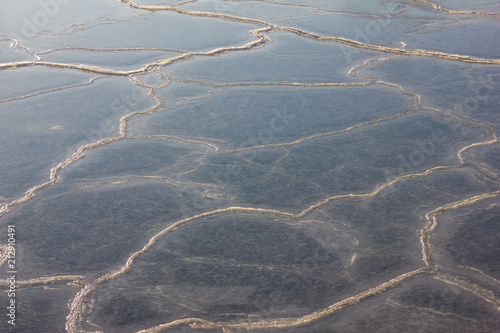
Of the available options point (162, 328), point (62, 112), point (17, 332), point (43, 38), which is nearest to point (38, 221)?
point (17, 332)

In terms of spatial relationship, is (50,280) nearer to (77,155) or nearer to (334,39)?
(77,155)

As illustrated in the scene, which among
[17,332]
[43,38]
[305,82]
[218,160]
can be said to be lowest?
[17,332]

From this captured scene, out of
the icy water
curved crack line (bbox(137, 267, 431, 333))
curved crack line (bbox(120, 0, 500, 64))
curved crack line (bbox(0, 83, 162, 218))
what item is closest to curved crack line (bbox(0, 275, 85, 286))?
the icy water

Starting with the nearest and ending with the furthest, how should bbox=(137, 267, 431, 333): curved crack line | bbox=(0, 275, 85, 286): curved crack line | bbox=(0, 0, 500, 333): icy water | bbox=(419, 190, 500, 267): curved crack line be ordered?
1. bbox=(137, 267, 431, 333): curved crack line
2. bbox=(0, 0, 500, 333): icy water
3. bbox=(0, 275, 85, 286): curved crack line
4. bbox=(419, 190, 500, 267): curved crack line

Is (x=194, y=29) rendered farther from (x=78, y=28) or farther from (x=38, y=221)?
(x=38, y=221)

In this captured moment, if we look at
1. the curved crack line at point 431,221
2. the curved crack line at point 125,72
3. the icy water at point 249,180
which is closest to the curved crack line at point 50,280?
the icy water at point 249,180

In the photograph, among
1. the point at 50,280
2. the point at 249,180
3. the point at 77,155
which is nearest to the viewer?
the point at 50,280

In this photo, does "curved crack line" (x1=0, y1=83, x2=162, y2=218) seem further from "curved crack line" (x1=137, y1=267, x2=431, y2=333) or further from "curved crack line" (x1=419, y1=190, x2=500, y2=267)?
"curved crack line" (x1=419, y1=190, x2=500, y2=267)

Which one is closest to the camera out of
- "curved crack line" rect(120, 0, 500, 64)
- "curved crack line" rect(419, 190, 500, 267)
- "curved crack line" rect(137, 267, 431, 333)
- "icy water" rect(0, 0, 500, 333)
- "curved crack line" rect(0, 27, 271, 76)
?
"curved crack line" rect(137, 267, 431, 333)

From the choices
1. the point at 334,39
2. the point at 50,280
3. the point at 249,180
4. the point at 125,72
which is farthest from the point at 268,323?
the point at 334,39
